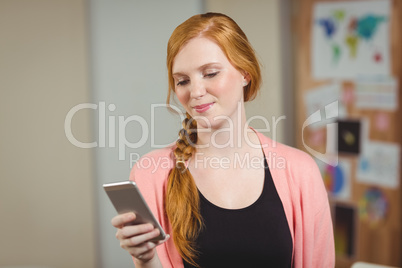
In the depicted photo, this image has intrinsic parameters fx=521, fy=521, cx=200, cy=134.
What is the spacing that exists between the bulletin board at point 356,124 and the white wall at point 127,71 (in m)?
0.92

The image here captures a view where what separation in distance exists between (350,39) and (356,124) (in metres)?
0.37

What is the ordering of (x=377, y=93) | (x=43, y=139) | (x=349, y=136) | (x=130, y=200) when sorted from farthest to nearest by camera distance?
(x=349, y=136), (x=377, y=93), (x=43, y=139), (x=130, y=200)

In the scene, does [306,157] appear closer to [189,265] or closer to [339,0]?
[189,265]

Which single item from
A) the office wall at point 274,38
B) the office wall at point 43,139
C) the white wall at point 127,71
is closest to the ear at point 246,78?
the white wall at point 127,71

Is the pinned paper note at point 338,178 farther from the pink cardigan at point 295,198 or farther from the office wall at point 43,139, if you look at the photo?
the pink cardigan at point 295,198

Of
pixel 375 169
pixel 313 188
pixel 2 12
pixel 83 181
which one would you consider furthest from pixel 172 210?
pixel 375 169

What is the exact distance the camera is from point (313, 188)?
93 centimetres

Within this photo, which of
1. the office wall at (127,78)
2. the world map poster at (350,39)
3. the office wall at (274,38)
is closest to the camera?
the office wall at (127,78)

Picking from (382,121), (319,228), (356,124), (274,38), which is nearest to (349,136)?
(356,124)

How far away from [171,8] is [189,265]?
0.74m

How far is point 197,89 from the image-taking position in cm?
83

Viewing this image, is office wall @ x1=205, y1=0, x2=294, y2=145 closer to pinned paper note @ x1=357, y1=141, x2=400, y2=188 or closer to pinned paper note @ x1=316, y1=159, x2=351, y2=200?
pinned paper note @ x1=316, y1=159, x2=351, y2=200

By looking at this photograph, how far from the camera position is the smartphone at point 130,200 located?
0.75 m

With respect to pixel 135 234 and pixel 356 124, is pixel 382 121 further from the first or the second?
pixel 135 234
